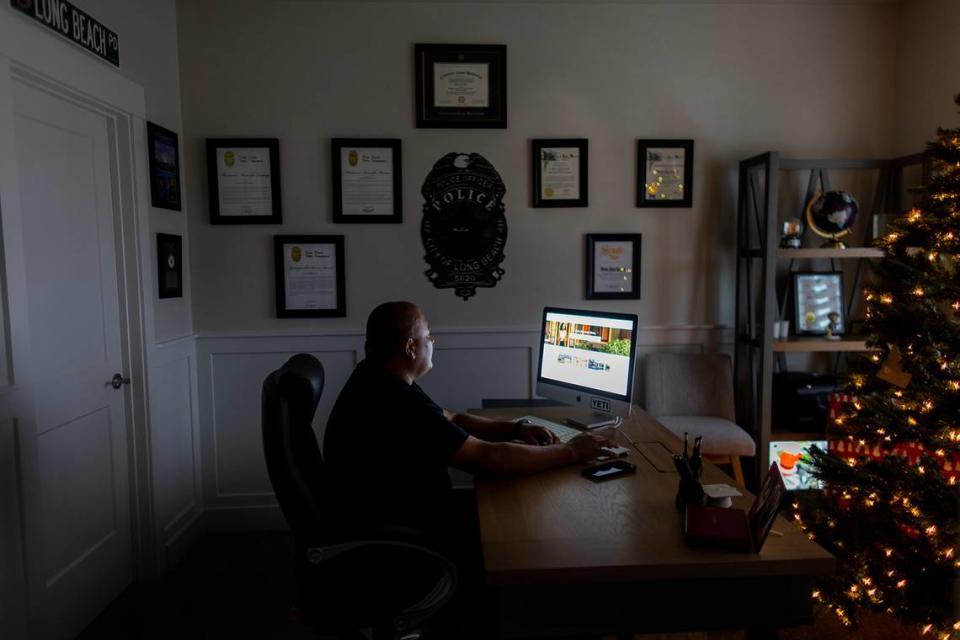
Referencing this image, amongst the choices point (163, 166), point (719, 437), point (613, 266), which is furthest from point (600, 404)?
point (163, 166)

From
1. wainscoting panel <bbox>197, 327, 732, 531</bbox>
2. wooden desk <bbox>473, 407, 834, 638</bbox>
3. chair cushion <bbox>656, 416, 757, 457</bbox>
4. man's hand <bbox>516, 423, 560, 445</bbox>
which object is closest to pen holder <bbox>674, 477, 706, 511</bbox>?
wooden desk <bbox>473, 407, 834, 638</bbox>

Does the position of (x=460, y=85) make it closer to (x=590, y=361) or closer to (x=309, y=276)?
(x=309, y=276)

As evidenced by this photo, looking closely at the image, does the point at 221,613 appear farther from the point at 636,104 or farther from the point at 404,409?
the point at 636,104

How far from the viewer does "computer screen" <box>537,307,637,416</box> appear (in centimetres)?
215

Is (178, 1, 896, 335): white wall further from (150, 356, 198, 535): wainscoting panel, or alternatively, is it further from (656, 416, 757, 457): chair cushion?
(656, 416, 757, 457): chair cushion

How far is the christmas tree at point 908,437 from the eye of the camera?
1882mm

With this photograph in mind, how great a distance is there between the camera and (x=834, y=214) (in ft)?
10.2

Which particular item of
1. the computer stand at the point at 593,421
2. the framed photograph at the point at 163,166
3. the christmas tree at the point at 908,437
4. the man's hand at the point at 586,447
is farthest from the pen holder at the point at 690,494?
the framed photograph at the point at 163,166

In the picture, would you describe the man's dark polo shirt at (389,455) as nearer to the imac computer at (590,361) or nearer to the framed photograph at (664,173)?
the imac computer at (590,361)

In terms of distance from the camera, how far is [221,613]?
2.44m

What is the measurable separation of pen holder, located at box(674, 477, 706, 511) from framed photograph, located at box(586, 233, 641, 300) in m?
1.83

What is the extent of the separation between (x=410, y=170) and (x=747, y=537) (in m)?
2.44

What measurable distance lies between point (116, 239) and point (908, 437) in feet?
9.90

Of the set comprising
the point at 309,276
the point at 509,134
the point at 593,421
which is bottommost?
the point at 593,421
